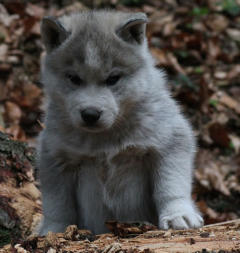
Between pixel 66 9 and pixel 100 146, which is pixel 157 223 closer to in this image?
pixel 100 146

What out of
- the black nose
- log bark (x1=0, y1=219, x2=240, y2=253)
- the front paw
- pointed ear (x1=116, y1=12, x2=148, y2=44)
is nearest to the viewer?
log bark (x1=0, y1=219, x2=240, y2=253)

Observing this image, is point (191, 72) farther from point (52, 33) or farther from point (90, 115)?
point (90, 115)

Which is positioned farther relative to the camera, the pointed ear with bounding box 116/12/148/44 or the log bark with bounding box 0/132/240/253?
the pointed ear with bounding box 116/12/148/44

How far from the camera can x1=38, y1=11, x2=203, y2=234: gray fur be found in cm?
400

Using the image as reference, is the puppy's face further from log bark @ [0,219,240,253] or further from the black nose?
log bark @ [0,219,240,253]

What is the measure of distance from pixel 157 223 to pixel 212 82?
4556 millimetres

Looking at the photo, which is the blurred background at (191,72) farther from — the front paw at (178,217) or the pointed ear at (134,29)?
the pointed ear at (134,29)

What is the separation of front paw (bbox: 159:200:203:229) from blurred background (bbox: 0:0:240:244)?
1575mm

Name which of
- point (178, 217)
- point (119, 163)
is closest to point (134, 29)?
point (119, 163)

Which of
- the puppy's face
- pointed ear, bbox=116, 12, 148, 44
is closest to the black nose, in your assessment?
the puppy's face

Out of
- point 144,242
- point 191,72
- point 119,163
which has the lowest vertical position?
point 144,242

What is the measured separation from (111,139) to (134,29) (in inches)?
37.0

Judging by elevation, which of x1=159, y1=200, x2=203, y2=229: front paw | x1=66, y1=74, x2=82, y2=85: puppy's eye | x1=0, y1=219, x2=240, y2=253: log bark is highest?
x1=66, y1=74, x2=82, y2=85: puppy's eye

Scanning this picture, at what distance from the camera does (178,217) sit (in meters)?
3.99
